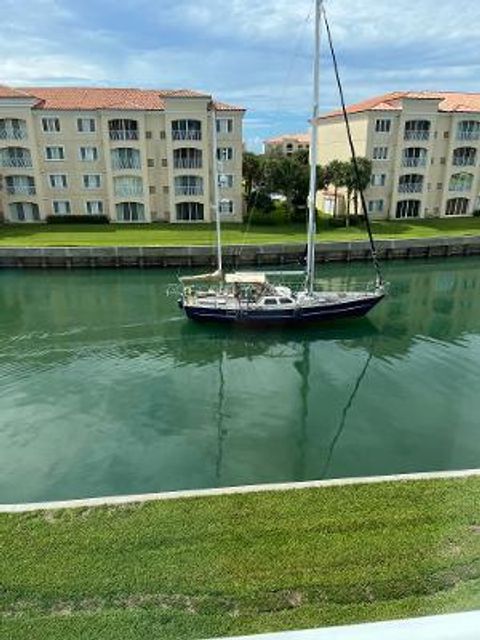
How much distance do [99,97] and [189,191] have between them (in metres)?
12.9

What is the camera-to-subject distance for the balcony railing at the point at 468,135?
53.9 meters

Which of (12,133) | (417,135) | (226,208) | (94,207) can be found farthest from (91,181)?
(417,135)

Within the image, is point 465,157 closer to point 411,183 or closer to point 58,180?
point 411,183

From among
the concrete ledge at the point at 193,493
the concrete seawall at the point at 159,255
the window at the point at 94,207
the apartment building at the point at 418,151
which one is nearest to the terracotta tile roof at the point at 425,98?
the apartment building at the point at 418,151

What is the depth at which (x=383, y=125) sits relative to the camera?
51969 millimetres

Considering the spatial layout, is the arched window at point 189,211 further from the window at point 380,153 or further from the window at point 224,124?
the window at point 380,153

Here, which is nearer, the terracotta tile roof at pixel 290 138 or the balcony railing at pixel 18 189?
the balcony railing at pixel 18 189

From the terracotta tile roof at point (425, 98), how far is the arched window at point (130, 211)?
80.1 feet

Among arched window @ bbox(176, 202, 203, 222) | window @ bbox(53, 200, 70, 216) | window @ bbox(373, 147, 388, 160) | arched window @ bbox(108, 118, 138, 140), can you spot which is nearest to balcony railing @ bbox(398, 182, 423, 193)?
window @ bbox(373, 147, 388, 160)

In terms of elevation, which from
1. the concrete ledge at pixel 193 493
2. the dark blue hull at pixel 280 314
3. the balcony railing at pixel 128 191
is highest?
the balcony railing at pixel 128 191

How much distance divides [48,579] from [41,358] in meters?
16.8

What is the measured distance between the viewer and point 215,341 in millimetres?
26969

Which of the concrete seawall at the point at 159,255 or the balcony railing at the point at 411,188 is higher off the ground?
the balcony railing at the point at 411,188

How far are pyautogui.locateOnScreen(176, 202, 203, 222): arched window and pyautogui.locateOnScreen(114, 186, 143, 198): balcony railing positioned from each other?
3.90 m
